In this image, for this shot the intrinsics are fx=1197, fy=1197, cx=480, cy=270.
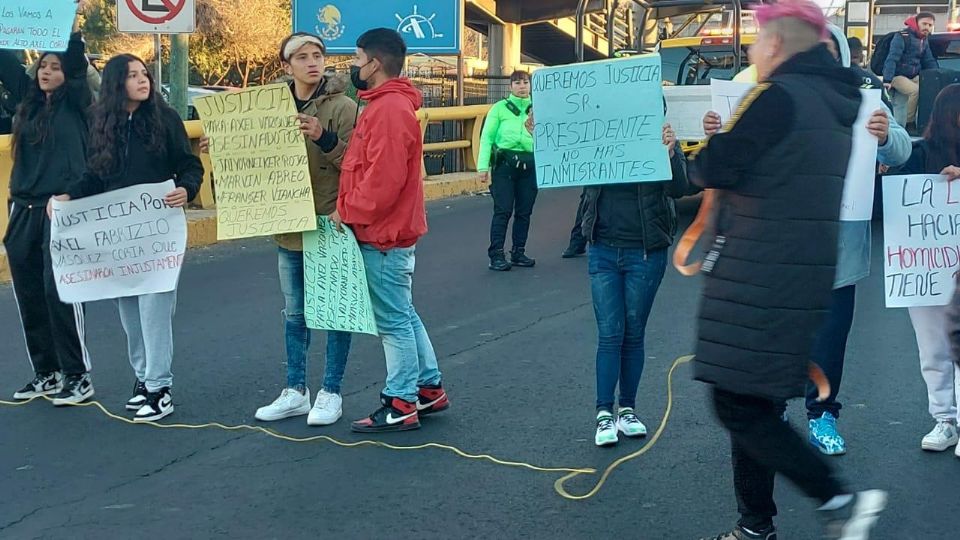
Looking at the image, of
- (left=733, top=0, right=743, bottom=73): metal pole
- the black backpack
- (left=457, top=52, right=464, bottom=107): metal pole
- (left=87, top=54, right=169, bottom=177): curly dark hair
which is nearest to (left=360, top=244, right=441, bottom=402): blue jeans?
(left=87, top=54, right=169, bottom=177): curly dark hair

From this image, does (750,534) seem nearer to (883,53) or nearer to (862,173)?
(862,173)

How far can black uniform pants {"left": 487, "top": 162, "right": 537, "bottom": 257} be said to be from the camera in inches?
432

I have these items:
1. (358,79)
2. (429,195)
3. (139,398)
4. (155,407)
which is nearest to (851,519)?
(358,79)

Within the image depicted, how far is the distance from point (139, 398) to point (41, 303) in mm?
857

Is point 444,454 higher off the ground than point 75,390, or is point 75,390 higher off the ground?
point 75,390

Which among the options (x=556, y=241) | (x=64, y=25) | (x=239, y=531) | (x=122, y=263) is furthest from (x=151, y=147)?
(x=556, y=241)

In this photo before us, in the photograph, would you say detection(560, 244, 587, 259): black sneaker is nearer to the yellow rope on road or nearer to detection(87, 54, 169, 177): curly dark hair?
the yellow rope on road

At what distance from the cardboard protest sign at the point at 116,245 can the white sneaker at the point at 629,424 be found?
237cm

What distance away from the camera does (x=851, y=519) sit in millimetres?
3906

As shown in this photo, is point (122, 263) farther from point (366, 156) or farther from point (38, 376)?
point (366, 156)

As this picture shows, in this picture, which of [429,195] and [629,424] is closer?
[629,424]

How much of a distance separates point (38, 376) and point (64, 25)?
1935 mm

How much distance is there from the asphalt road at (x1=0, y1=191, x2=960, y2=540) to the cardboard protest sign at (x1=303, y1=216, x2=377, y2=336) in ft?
1.81

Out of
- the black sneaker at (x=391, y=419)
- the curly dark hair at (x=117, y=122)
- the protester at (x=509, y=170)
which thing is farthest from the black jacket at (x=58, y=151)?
the protester at (x=509, y=170)
